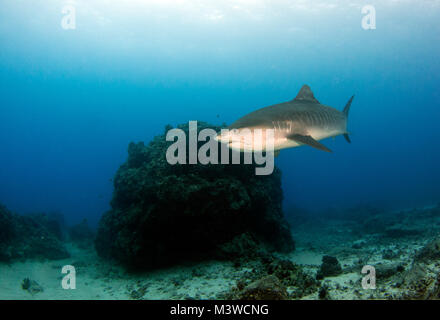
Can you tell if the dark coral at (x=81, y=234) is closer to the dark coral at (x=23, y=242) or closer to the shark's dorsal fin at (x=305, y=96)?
the dark coral at (x=23, y=242)

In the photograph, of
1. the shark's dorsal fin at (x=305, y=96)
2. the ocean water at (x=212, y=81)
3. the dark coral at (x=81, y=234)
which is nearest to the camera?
the shark's dorsal fin at (x=305, y=96)

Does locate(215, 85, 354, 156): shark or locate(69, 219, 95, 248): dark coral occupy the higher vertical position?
locate(215, 85, 354, 156): shark

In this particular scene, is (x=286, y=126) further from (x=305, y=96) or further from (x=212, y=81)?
(x=212, y=81)

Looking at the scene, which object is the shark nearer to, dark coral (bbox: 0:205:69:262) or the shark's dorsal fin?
the shark's dorsal fin

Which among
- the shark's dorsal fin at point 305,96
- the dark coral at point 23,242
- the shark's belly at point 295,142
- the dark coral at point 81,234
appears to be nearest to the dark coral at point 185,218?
the shark's belly at point 295,142

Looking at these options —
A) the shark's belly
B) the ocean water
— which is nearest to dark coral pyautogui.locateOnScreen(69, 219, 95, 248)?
the ocean water

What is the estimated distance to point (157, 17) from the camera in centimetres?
4300

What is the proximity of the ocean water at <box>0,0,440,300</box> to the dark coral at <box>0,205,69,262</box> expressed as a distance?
4909 millimetres

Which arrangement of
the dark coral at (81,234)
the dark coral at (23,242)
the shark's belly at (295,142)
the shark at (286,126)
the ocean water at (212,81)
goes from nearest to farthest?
the shark at (286,126) → the shark's belly at (295,142) → the dark coral at (23,242) → the dark coral at (81,234) → the ocean water at (212,81)

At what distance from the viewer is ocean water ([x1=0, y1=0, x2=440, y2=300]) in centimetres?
4016

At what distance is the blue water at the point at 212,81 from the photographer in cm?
4081

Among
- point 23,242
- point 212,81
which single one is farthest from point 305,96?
point 212,81

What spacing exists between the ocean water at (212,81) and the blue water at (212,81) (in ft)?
1.76
